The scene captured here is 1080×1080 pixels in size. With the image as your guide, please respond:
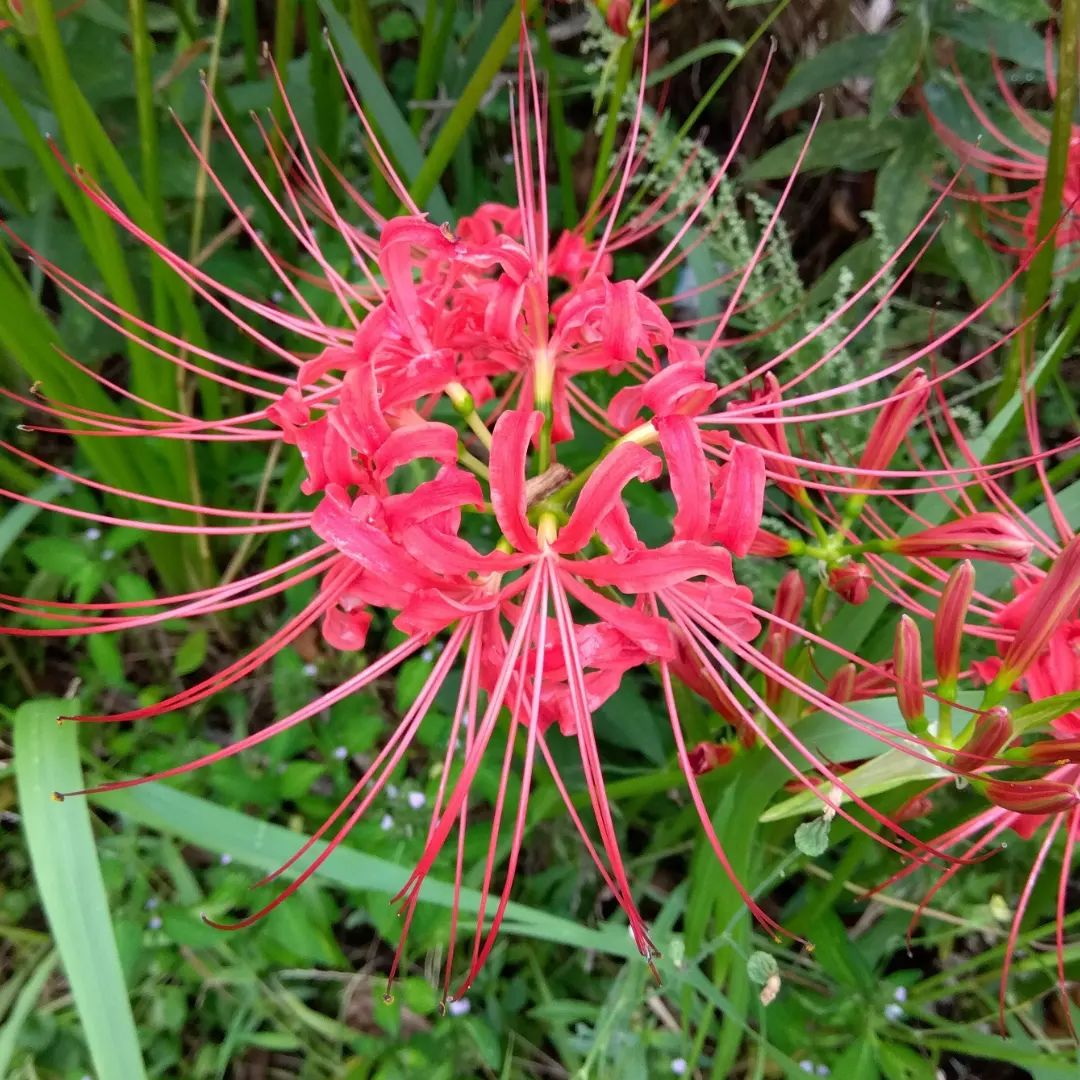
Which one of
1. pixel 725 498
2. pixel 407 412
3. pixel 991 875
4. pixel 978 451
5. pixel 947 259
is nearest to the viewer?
pixel 725 498

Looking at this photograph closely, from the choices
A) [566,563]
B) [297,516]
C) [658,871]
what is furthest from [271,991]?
[566,563]

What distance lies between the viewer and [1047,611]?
527 mm

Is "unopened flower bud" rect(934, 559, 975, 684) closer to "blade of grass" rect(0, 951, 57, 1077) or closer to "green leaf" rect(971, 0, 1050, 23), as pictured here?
"green leaf" rect(971, 0, 1050, 23)

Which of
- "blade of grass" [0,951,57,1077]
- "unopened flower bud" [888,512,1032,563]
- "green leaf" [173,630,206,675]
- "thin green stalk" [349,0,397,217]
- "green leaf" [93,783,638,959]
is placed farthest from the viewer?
"green leaf" [173,630,206,675]

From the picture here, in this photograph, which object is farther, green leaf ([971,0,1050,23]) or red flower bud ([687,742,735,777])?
green leaf ([971,0,1050,23])

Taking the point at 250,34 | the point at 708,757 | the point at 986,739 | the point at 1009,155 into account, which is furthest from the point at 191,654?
the point at 1009,155

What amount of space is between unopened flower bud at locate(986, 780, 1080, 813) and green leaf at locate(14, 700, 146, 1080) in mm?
600

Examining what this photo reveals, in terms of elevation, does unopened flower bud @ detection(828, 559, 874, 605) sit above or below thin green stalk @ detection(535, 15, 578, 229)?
below

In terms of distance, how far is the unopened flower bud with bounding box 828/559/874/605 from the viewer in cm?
69

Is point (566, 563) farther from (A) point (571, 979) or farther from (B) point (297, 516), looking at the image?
(A) point (571, 979)

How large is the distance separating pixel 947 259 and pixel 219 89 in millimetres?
1067

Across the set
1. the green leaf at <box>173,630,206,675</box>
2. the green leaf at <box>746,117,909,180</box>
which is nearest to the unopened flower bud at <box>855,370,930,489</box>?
the green leaf at <box>746,117,909,180</box>

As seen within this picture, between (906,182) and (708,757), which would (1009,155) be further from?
(708,757)

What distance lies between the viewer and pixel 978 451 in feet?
2.80
